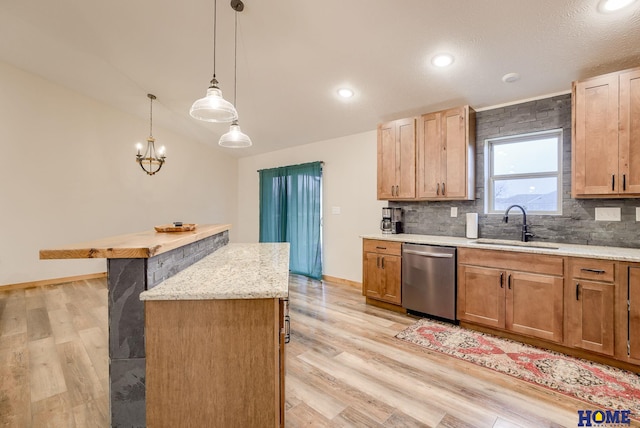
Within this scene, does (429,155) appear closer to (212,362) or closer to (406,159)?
(406,159)

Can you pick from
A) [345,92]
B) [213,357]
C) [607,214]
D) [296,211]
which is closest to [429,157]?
[345,92]

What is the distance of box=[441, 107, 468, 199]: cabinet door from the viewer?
3105 mm

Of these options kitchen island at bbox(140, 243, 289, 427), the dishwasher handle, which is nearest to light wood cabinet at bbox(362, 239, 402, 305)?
the dishwasher handle

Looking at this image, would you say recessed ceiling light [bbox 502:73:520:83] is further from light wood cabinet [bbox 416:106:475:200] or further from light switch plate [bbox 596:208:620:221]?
light switch plate [bbox 596:208:620:221]

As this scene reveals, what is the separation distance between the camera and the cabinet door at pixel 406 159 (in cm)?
347

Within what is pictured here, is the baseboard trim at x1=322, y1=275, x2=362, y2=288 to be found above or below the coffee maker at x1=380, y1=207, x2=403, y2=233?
below

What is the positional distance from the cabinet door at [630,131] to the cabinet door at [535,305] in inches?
37.4

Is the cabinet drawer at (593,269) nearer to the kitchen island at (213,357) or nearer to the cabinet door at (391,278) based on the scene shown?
the cabinet door at (391,278)

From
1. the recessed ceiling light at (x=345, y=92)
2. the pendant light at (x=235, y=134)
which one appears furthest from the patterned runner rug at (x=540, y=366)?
the recessed ceiling light at (x=345, y=92)

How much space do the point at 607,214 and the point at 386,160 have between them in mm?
2200

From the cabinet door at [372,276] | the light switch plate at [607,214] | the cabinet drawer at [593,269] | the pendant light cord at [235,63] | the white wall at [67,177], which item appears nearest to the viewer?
the cabinet drawer at [593,269]

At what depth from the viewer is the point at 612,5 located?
1.88 m

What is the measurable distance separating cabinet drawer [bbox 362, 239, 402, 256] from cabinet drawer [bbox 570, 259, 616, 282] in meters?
1.54

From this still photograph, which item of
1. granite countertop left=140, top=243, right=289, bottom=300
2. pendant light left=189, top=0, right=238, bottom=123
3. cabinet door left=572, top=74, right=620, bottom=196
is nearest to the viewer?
granite countertop left=140, top=243, right=289, bottom=300
